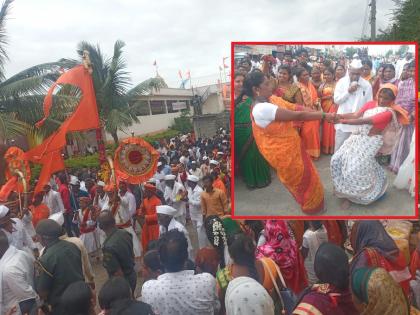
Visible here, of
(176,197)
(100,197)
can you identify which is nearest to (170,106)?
(100,197)

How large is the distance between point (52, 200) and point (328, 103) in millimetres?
6016

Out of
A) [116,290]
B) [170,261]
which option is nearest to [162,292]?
[170,261]

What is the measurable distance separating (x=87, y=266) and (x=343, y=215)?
7.87 feet

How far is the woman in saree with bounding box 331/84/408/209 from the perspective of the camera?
2754mm

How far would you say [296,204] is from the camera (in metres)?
2.96

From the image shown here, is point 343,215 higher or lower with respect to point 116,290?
higher

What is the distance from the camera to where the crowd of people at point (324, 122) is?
8.98ft

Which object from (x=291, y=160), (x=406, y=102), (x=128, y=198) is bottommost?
(x=128, y=198)

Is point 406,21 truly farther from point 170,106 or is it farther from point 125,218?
point 170,106

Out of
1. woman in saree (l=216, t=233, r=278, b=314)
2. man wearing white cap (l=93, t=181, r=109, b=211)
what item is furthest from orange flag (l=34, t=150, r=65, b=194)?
woman in saree (l=216, t=233, r=278, b=314)

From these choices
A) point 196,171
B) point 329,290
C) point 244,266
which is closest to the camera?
point 329,290

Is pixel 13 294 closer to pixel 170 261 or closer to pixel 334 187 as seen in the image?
pixel 170 261

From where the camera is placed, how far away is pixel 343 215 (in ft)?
9.48

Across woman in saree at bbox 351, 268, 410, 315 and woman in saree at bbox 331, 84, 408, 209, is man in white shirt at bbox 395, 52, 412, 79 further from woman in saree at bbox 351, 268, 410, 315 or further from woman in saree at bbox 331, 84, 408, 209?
woman in saree at bbox 351, 268, 410, 315
